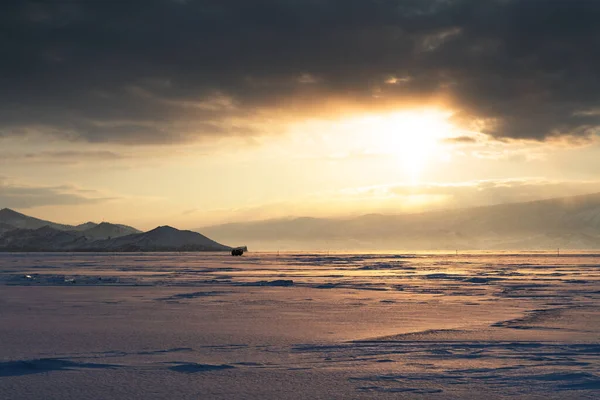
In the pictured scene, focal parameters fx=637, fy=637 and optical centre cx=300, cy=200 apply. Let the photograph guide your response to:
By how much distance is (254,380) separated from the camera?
1305 centimetres

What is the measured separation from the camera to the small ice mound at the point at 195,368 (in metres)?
14.1

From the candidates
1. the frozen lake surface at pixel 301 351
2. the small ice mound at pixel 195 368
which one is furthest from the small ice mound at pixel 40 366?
the small ice mound at pixel 195 368

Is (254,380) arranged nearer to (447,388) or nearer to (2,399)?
(447,388)

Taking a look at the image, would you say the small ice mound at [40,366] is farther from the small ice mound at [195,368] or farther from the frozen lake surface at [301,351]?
the small ice mound at [195,368]

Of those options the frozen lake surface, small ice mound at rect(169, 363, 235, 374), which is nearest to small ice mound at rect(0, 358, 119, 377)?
the frozen lake surface

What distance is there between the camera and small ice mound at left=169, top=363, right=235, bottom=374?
1409 cm

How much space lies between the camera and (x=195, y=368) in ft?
47.1

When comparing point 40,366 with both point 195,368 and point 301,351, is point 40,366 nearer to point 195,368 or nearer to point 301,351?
point 195,368

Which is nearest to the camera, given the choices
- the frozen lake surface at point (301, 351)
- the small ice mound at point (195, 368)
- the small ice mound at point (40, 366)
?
the frozen lake surface at point (301, 351)

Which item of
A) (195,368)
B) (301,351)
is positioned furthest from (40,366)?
(301,351)

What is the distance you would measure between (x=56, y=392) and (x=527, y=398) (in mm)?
8692

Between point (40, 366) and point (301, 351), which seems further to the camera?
point (301, 351)

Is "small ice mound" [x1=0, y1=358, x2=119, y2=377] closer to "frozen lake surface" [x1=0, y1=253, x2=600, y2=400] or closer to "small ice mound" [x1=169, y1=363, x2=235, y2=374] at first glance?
"frozen lake surface" [x1=0, y1=253, x2=600, y2=400]

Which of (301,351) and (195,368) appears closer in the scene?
(195,368)
